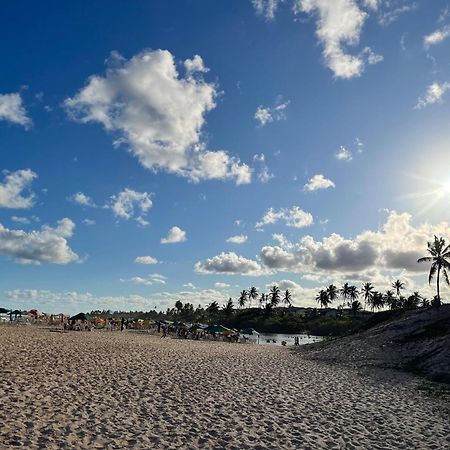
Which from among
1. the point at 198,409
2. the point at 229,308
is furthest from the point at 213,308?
the point at 198,409

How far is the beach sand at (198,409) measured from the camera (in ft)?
34.8

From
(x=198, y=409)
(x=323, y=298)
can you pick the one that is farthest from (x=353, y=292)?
(x=198, y=409)

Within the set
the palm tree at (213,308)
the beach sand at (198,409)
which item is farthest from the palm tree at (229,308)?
the beach sand at (198,409)

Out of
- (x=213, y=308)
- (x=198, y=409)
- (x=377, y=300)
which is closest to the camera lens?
(x=198, y=409)

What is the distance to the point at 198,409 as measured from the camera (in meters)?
14.1

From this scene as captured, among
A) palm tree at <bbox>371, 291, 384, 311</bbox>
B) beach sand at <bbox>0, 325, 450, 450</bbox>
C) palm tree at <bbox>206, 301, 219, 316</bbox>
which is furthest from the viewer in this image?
palm tree at <bbox>206, 301, 219, 316</bbox>

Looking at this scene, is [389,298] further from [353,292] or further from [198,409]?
[198,409]

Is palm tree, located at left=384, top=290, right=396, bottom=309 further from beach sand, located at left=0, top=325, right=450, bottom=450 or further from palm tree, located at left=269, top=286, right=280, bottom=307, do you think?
beach sand, located at left=0, top=325, right=450, bottom=450

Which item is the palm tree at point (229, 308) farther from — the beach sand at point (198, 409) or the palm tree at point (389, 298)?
the beach sand at point (198, 409)

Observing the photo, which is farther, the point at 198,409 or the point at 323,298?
the point at 323,298

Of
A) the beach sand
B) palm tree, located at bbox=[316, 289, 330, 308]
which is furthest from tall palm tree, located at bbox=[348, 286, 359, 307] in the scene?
the beach sand

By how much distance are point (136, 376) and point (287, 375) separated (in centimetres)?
999

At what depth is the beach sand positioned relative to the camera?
10.6 metres

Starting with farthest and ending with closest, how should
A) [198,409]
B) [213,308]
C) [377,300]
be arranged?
1. [213,308]
2. [377,300]
3. [198,409]
